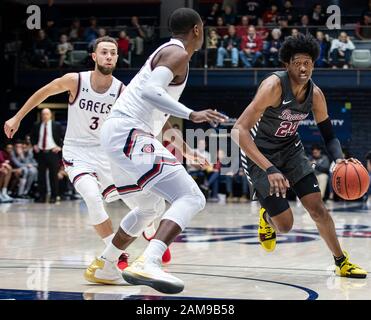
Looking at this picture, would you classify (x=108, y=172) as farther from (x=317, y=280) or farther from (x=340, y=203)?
(x=340, y=203)

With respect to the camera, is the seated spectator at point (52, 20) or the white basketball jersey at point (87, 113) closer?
the white basketball jersey at point (87, 113)

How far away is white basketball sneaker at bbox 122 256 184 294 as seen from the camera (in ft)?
16.0

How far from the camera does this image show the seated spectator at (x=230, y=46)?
62.0 feet

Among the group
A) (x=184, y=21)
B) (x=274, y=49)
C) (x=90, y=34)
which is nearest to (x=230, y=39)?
(x=274, y=49)

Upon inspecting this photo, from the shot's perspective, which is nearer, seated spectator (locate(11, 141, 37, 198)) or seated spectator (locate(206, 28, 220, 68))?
seated spectator (locate(11, 141, 37, 198))

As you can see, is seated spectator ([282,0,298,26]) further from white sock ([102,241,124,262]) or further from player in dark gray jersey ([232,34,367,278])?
white sock ([102,241,124,262])

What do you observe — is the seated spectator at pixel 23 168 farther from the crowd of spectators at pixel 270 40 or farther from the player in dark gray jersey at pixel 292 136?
the player in dark gray jersey at pixel 292 136

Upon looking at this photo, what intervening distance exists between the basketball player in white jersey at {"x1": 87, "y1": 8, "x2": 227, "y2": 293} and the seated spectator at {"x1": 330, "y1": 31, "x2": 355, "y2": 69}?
13337mm

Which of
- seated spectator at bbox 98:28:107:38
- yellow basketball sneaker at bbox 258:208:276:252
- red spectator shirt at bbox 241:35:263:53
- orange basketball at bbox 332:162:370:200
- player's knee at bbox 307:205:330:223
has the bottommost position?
yellow basketball sneaker at bbox 258:208:276:252

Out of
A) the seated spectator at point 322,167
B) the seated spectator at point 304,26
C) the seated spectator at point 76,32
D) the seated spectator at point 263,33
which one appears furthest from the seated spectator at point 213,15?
the seated spectator at point 322,167

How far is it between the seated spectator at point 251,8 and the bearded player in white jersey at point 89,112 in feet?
47.4

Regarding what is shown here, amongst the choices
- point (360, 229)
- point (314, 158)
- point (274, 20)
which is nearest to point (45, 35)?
point (274, 20)

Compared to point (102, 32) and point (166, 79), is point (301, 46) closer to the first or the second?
point (166, 79)

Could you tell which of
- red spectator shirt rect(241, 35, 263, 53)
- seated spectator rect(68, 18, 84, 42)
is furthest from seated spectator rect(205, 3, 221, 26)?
seated spectator rect(68, 18, 84, 42)
